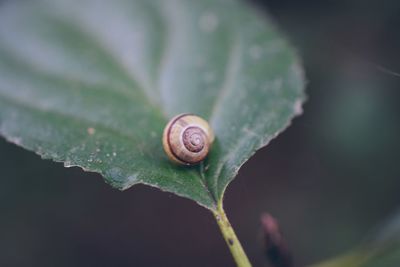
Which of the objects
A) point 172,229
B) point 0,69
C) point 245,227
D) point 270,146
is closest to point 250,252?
point 245,227

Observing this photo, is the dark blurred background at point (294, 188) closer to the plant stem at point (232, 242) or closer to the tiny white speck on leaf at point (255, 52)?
the tiny white speck on leaf at point (255, 52)

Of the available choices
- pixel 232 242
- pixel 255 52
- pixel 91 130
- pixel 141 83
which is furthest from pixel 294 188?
pixel 232 242

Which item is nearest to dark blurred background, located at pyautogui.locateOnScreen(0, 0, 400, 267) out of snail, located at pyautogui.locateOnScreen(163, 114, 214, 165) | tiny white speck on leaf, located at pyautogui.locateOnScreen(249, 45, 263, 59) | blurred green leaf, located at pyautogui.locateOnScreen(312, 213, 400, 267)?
tiny white speck on leaf, located at pyautogui.locateOnScreen(249, 45, 263, 59)

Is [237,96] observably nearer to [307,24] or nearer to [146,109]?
[146,109]

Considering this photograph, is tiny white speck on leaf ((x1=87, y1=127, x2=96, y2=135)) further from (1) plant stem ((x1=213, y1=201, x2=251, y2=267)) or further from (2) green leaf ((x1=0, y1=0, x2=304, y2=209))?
(1) plant stem ((x1=213, y1=201, x2=251, y2=267))

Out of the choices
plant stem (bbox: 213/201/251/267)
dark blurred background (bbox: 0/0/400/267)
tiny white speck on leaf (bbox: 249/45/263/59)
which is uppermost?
tiny white speck on leaf (bbox: 249/45/263/59)

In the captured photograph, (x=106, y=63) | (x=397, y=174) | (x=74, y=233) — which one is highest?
(x=106, y=63)
